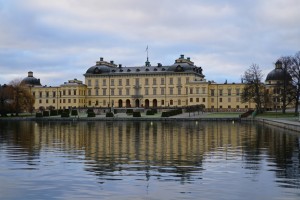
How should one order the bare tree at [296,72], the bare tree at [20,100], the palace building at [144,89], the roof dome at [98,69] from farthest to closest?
the roof dome at [98,69] → the palace building at [144,89] → the bare tree at [20,100] → the bare tree at [296,72]

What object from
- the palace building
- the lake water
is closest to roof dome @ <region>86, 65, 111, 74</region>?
the palace building

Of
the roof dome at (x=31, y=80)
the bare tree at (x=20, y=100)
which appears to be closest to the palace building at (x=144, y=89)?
the roof dome at (x=31, y=80)

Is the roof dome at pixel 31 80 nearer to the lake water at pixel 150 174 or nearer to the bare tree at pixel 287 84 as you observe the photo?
the bare tree at pixel 287 84

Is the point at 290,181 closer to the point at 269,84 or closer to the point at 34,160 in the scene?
the point at 34,160

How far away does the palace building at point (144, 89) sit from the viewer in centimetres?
11094

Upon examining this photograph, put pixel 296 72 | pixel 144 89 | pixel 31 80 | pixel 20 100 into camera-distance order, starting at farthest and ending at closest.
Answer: pixel 31 80
pixel 144 89
pixel 20 100
pixel 296 72

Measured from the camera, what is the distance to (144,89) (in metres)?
117

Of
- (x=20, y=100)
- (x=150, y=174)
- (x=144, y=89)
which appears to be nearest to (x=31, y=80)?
(x=144, y=89)

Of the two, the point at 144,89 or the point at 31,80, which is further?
the point at 31,80

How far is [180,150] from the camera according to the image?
22047mm

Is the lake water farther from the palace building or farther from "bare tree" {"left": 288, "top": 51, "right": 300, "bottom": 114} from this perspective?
the palace building

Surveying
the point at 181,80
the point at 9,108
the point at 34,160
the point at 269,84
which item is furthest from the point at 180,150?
the point at 181,80

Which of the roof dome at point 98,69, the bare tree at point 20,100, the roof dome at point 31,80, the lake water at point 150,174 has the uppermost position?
the roof dome at point 98,69

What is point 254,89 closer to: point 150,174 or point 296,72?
point 296,72
